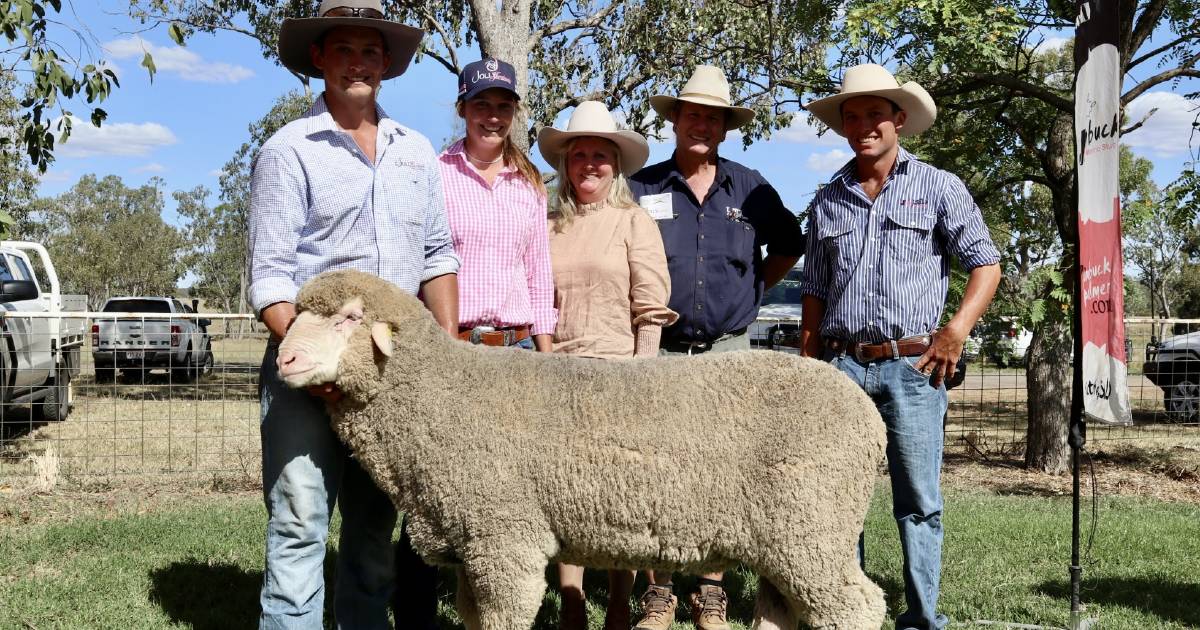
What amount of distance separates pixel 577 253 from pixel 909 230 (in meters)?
1.48

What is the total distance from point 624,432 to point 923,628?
185 centimetres

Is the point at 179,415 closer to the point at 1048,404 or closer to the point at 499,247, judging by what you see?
the point at 499,247

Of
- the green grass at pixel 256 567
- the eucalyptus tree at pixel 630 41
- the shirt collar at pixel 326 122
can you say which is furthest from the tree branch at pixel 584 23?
the shirt collar at pixel 326 122

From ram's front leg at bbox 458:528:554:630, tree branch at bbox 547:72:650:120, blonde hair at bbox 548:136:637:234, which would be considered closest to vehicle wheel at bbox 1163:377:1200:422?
tree branch at bbox 547:72:650:120

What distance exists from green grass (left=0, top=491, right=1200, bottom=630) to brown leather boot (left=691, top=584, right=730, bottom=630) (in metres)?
0.20

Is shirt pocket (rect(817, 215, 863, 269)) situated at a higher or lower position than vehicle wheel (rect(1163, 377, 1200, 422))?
higher

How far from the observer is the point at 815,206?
430cm

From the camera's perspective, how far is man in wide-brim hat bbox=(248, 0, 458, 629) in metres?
3.25

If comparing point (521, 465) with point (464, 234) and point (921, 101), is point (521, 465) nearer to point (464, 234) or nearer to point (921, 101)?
point (464, 234)

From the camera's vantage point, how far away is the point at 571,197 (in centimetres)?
438

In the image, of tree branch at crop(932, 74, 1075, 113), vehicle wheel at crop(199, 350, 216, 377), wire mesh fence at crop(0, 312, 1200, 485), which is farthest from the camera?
vehicle wheel at crop(199, 350, 216, 377)

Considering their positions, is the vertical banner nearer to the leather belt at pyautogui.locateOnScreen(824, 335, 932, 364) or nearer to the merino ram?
the leather belt at pyautogui.locateOnScreen(824, 335, 932, 364)

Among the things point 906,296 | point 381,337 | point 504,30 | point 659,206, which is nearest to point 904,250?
point 906,296

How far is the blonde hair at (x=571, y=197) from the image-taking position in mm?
4293
